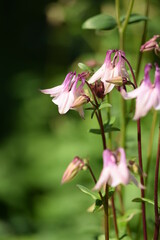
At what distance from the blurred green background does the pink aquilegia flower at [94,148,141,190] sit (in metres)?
0.68

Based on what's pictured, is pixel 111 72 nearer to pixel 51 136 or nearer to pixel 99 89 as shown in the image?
pixel 99 89

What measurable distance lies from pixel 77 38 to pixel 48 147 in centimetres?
131

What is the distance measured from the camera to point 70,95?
4.01ft

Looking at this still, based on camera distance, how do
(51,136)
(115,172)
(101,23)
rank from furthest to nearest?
(51,136) < (101,23) < (115,172)

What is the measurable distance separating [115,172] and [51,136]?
203 centimetres

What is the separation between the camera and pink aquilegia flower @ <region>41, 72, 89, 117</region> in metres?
1.19

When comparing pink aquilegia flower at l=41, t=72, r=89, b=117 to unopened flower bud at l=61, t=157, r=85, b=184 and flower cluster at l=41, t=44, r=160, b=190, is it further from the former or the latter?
unopened flower bud at l=61, t=157, r=85, b=184

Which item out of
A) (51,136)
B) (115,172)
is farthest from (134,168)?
(51,136)

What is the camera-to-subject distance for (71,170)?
3.84 ft

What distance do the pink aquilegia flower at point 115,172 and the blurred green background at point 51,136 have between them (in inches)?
26.6

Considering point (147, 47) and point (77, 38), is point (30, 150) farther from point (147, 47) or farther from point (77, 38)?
point (147, 47)

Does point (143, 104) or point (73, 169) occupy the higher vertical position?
point (143, 104)

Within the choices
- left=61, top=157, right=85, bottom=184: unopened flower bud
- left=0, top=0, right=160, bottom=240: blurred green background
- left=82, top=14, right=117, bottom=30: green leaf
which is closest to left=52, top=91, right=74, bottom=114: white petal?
left=61, top=157, right=85, bottom=184: unopened flower bud

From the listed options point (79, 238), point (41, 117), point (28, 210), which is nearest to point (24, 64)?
point (41, 117)
